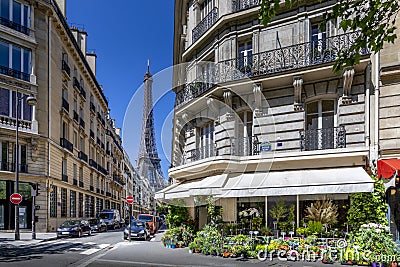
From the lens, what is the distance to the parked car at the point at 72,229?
2569 cm

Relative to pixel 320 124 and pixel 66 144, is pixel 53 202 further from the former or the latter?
pixel 320 124

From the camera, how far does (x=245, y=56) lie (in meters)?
16.4

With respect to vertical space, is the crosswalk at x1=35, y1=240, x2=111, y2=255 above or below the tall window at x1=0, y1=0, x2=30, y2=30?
below

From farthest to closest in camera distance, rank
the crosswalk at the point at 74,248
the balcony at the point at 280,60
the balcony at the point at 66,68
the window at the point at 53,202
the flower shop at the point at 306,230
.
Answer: the balcony at the point at 66,68 → the window at the point at 53,202 → the crosswalk at the point at 74,248 → the balcony at the point at 280,60 → the flower shop at the point at 306,230

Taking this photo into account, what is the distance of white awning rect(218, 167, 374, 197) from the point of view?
12264 millimetres

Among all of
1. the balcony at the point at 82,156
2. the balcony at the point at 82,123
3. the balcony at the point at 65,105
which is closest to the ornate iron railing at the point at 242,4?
the balcony at the point at 65,105

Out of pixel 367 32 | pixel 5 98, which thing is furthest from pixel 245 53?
pixel 5 98

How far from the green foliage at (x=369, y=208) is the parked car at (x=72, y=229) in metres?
19.3

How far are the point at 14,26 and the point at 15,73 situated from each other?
3.67 metres

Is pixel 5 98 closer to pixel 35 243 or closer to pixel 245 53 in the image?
pixel 35 243

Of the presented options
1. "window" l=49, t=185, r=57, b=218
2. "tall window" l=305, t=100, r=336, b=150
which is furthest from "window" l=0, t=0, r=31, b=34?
"tall window" l=305, t=100, r=336, b=150

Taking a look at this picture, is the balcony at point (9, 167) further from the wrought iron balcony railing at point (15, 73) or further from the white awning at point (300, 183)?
the white awning at point (300, 183)

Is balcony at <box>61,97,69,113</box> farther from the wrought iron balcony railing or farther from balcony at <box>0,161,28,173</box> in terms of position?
balcony at <box>0,161,28,173</box>

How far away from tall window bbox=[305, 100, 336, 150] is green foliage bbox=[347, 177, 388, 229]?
7.81 feet
